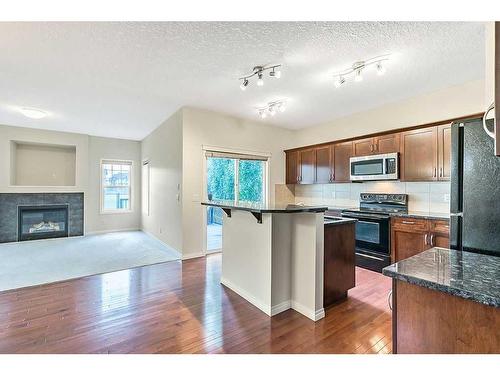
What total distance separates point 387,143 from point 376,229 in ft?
4.60

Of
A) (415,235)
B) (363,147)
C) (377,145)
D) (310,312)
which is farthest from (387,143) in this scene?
(310,312)

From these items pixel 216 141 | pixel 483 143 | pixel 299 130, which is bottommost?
pixel 483 143

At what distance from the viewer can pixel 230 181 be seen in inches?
203

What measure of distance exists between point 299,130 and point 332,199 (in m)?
1.83

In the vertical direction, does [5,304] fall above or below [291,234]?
below

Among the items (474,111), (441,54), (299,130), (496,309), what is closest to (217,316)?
(496,309)

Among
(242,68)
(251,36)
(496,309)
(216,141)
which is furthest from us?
(216,141)

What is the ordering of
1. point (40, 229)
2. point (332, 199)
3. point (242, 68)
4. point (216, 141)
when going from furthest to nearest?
point (40, 229)
point (332, 199)
point (216, 141)
point (242, 68)

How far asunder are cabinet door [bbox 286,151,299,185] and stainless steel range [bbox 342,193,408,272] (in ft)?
5.47

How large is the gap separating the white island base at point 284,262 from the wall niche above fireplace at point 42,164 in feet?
20.6

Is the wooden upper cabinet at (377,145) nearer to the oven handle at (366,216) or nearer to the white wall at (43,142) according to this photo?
the oven handle at (366,216)

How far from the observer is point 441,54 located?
2.62 m

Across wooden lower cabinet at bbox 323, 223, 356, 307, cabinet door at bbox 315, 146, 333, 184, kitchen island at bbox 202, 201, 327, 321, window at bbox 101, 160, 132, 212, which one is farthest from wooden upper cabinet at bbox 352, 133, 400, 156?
window at bbox 101, 160, 132, 212

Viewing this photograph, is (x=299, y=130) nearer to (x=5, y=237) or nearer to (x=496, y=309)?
(x=496, y=309)
